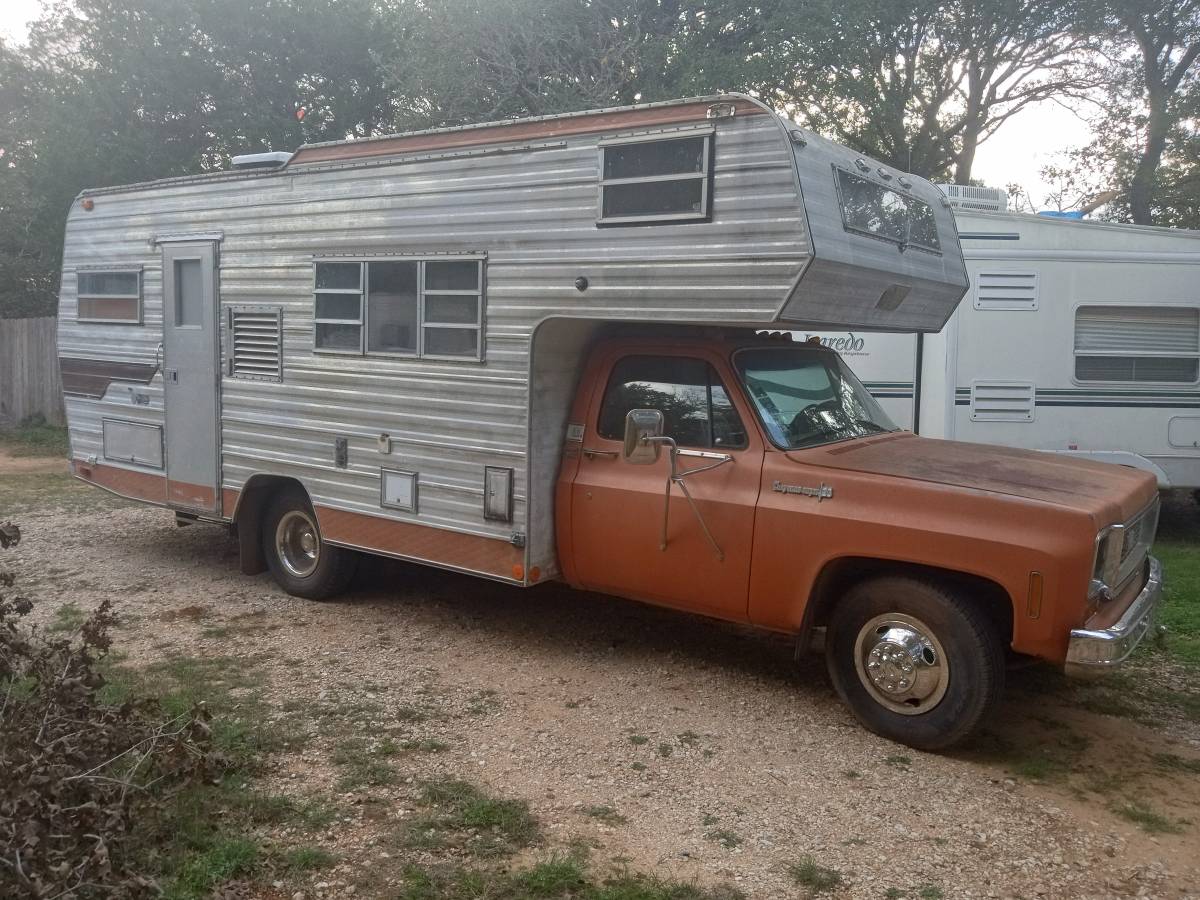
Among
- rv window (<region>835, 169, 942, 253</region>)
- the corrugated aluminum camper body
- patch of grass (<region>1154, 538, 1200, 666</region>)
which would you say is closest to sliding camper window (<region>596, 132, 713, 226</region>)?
the corrugated aluminum camper body

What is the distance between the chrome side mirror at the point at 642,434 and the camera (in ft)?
16.8

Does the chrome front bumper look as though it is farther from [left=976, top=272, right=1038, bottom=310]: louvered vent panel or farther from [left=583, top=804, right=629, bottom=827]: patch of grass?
[left=976, top=272, right=1038, bottom=310]: louvered vent panel

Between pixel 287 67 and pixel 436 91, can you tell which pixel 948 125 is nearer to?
pixel 436 91

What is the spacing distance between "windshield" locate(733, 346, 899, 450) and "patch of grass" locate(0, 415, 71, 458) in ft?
42.9

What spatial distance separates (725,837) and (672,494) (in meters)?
1.91

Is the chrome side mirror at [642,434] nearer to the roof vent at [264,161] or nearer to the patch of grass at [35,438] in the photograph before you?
the roof vent at [264,161]

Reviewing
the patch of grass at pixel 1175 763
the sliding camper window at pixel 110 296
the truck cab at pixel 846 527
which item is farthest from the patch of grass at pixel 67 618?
the patch of grass at pixel 1175 763

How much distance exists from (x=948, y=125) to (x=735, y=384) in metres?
15.3

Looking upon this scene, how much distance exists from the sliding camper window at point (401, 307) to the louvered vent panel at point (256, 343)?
40 centimetres

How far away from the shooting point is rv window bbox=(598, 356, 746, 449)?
5.51 metres

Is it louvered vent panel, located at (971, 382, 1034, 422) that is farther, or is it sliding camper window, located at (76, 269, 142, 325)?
louvered vent panel, located at (971, 382, 1034, 422)

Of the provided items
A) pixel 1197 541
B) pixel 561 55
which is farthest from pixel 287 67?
pixel 1197 541

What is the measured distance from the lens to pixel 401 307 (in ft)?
21.3

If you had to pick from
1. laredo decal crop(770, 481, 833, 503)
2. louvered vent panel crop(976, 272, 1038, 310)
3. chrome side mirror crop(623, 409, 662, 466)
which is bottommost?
laredo decal crop(770, 481, 833, 503)
